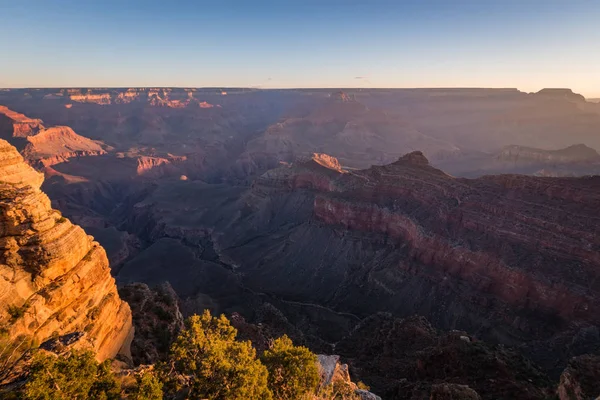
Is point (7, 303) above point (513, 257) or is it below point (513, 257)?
above

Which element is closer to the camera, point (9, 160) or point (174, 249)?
point (9, 160)

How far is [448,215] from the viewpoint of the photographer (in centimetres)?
6562

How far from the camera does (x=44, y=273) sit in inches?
937

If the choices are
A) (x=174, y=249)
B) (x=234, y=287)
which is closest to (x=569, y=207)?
(x=234, y=287)

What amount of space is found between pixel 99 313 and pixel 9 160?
1283 cm

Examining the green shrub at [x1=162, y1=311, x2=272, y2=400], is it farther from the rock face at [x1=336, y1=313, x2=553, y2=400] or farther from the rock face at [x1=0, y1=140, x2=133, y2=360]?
the rock face at [x1=336, y1=313, x2=553, y2=400]

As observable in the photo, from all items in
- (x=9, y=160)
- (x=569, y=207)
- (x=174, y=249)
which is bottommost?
(x=174, y=249)

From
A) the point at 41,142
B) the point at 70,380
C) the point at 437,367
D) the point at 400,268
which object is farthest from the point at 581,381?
the point at 41,142

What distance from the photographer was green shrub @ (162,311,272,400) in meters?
17.1

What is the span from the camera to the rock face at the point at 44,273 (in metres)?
21.9

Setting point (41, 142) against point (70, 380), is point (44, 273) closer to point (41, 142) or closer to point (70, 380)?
point (70, 380)

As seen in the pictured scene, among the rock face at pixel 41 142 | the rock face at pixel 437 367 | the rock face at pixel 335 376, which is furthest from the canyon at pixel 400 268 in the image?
the rock face at pixel 41 142

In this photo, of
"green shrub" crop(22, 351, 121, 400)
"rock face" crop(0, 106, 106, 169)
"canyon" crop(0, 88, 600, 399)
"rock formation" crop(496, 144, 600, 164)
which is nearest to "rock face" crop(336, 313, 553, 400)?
"canyon" crop(0, 88, 600, 399)

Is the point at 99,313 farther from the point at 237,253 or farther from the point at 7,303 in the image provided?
the point at 237,253
